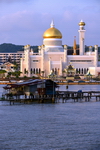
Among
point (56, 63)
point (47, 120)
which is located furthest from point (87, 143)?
point (56, 63)

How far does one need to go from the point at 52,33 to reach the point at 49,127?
90825 mm

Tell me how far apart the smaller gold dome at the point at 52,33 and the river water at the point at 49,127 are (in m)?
74.8

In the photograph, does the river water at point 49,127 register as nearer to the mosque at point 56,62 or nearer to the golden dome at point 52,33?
the mosque at point 56,62

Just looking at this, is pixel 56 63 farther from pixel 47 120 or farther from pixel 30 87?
pixel 47 120

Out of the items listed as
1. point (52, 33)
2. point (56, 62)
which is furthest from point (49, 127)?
point (52, 33)

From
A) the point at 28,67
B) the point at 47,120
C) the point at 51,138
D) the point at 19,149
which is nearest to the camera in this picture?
the point at 19,149

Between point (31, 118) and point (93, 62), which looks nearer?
point (31, 118)

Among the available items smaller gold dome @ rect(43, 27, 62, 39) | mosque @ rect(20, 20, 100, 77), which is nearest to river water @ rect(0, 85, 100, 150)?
mosque @ rect(20, 20, 100, 77)

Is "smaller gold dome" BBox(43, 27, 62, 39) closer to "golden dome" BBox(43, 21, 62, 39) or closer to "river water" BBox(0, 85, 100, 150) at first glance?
"golden dome" BBox(43, 21, 62, 39)

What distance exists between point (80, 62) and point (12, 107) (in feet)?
241

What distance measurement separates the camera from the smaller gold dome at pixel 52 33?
132 m

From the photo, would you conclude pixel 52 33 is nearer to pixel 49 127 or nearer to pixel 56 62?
pixel 56 62

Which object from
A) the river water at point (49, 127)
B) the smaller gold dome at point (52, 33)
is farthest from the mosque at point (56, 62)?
the river water at point (49, 127)

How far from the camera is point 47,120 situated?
45906mm
